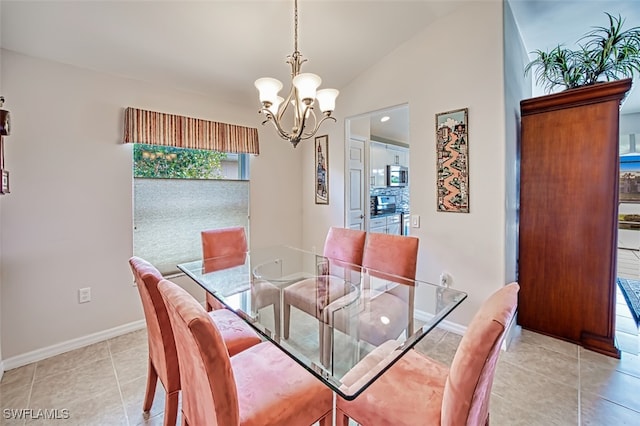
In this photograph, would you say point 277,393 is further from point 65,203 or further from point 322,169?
point 322,169

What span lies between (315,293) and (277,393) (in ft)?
3.40

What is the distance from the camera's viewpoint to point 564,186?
2.48 m

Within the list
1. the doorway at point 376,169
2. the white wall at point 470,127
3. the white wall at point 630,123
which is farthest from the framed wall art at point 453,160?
the white wall at point 630,123

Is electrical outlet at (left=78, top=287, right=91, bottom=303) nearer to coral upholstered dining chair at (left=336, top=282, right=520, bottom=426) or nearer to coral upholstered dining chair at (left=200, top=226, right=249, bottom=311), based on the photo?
coral upholstered dining chair at (left=200, top=226, right=249, bottom=311)

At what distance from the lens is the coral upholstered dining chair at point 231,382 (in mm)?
895

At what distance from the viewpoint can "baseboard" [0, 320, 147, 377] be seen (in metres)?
2.19

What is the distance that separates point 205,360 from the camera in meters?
0.88

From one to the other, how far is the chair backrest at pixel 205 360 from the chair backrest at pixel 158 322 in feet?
1.10

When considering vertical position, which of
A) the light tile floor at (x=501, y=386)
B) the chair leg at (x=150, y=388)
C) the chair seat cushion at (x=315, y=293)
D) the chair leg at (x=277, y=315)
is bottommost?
the light tile floor at (x=501, y=386)

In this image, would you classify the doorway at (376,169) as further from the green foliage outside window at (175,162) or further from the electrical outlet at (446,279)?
the green foliage outside window at (175,162)

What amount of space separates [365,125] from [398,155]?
2032 millimetres

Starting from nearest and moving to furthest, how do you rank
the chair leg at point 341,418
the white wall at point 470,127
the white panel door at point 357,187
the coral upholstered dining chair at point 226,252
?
the chair leg at point 341,418 < the coral upholstered dining chair at point 226,252 < the white wall at point 470,127 < the white panel door at point 357,187

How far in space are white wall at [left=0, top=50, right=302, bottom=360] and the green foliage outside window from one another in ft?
0.49

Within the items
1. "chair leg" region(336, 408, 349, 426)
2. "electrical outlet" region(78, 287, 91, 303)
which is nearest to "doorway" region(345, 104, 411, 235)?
"chair leg" region(336, 408, 349, 426)
